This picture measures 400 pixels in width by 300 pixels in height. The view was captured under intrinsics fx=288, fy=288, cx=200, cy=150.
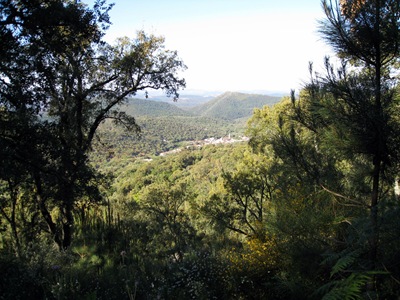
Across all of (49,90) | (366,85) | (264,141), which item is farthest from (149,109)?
(366,85)

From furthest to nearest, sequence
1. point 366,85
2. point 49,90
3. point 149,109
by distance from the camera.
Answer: point 149,109
point 49,90
point 366,85

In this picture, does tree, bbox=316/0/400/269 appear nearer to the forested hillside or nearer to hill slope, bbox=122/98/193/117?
the forested hillside

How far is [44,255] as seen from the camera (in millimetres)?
4566

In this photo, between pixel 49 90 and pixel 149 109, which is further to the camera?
pixel 149 109

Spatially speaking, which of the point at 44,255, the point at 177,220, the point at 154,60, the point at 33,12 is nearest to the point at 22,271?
the point at 44,255

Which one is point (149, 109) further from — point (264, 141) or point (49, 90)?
point (264, 141)

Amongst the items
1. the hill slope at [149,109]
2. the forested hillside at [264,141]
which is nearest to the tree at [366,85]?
the forested hillside at [264,141]

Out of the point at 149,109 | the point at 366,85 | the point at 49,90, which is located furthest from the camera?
the point at 149,109

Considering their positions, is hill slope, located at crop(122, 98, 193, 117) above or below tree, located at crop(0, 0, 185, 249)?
above

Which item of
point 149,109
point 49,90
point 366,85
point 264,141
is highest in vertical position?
point 149,109

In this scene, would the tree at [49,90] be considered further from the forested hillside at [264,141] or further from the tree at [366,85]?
the tree at [366,85]

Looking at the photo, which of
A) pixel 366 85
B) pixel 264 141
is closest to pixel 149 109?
pixel 264 141

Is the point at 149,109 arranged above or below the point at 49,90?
above

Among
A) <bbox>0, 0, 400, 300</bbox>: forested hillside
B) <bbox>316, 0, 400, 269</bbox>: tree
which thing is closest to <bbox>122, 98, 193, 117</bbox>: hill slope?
<bbox>0, 0, 400, 300</bbox>: forested hillside
